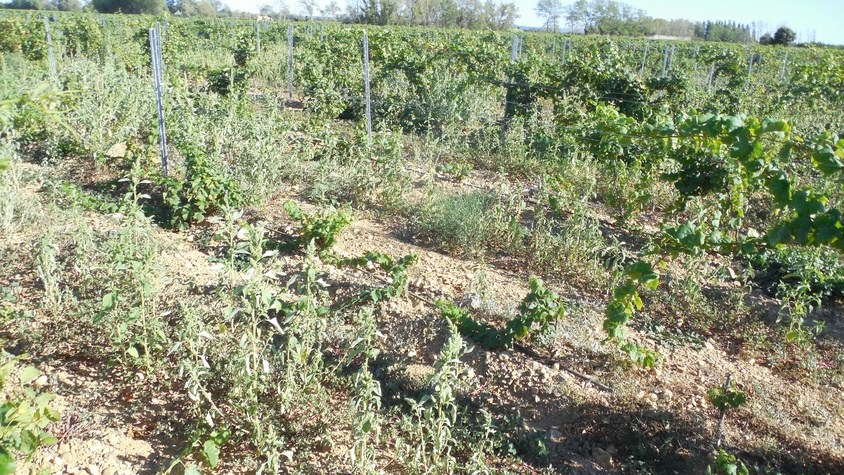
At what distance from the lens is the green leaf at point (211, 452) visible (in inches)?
123

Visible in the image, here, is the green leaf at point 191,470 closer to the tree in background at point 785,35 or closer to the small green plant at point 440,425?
the small green plant at point 440,425

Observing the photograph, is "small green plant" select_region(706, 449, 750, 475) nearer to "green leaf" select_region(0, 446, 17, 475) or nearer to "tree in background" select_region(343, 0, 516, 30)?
"green leaf" select_region(0, 446, 17, 475)

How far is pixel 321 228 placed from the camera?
530cm

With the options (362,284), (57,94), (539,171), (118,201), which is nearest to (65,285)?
(118,201)

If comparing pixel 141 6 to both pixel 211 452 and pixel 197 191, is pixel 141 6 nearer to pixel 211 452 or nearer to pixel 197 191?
pixel 197 191

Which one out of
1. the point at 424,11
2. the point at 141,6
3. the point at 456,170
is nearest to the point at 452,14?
the point at 424,11

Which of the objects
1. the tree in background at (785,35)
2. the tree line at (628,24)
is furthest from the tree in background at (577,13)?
the tree in background at (785,35)

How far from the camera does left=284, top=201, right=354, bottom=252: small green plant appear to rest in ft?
17.4

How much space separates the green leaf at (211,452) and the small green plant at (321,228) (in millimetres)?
2224

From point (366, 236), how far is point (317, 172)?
60.0 inches

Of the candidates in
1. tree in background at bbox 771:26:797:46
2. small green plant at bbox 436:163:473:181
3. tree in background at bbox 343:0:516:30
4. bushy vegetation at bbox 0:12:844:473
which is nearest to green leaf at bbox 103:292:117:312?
bushy vegetation at bbox 0:12:844:473

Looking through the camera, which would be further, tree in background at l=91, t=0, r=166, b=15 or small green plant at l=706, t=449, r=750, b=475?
tree in background at l=91, t=0, r=166, b=15

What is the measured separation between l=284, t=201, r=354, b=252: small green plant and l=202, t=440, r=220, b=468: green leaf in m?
2.22

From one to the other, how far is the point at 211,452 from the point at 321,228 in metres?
2.44
